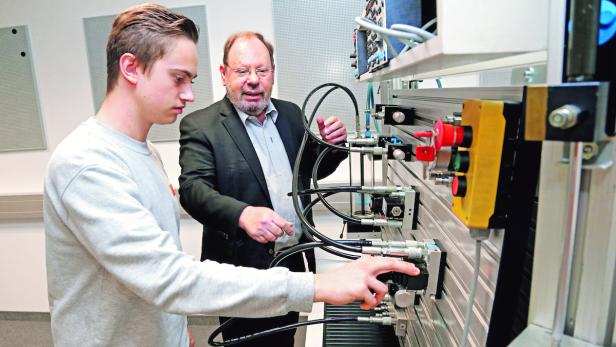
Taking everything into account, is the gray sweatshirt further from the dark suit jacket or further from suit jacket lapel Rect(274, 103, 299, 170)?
suit jacket lapel Rect(274, 103, 299, 170)

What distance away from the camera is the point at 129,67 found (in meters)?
0.93

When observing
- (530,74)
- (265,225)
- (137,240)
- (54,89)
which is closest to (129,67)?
(137,240)

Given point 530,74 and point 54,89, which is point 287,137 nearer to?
point 530,74

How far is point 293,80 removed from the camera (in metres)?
2.48

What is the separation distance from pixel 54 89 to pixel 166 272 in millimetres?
2567

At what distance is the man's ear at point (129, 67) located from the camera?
920 millimetres

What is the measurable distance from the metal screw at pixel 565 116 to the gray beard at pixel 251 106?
1449 millimetres

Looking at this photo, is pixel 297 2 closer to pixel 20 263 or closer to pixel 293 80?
pixel 293 80

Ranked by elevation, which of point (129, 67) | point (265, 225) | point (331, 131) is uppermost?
point (129, 67)

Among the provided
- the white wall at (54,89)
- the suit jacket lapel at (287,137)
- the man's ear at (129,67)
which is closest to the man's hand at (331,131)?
the suit jacket lapel at (287,137)

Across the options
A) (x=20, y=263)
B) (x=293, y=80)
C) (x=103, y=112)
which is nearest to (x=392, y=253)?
(x=103, y=112)

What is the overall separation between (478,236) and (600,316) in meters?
0.17

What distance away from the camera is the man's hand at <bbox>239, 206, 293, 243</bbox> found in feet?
3.83

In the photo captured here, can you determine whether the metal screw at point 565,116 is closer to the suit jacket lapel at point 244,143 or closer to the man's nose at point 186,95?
the man's nose at point 186,95
